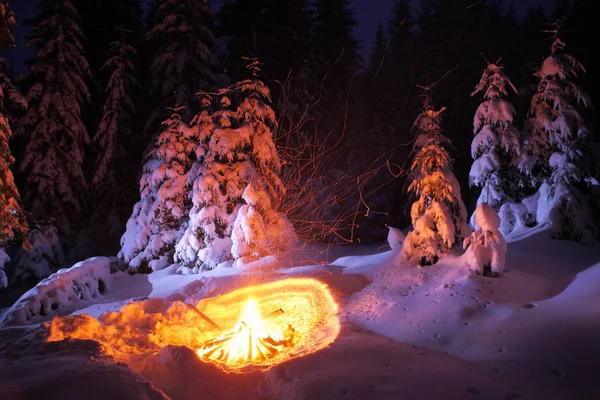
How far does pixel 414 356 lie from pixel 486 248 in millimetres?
3017

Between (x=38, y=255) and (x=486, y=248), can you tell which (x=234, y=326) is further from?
(x=38, y=255)

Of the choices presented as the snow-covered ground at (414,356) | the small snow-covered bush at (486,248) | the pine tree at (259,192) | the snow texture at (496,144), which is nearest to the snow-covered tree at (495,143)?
the snow texture at (496,144)

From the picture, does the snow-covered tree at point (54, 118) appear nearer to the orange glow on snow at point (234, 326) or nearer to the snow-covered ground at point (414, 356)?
the orange glow on snow at point (234, 326)

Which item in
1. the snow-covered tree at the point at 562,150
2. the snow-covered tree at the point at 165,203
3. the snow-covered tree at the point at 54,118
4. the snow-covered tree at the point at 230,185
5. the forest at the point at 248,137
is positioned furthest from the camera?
the snow-covered tree at the point at 54,118

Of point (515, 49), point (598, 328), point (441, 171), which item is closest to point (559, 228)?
point (441, 171)

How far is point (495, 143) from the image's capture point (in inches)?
456

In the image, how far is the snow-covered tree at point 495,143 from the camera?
36.9 feet

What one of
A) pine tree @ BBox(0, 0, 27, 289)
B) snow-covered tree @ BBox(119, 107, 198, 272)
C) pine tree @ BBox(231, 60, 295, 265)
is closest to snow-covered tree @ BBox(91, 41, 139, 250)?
snow-covered tree @ BBox(119, 107, 198, 272)

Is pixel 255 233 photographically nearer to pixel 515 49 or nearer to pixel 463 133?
pixel 463 133

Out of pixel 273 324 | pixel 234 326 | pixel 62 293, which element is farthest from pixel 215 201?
pixel 234 326

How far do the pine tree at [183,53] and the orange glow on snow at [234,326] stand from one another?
9.94 meters

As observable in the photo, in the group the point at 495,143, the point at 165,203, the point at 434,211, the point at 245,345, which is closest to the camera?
the point at 245,345

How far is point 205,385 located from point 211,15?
636 inches

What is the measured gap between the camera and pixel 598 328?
14.8ft
